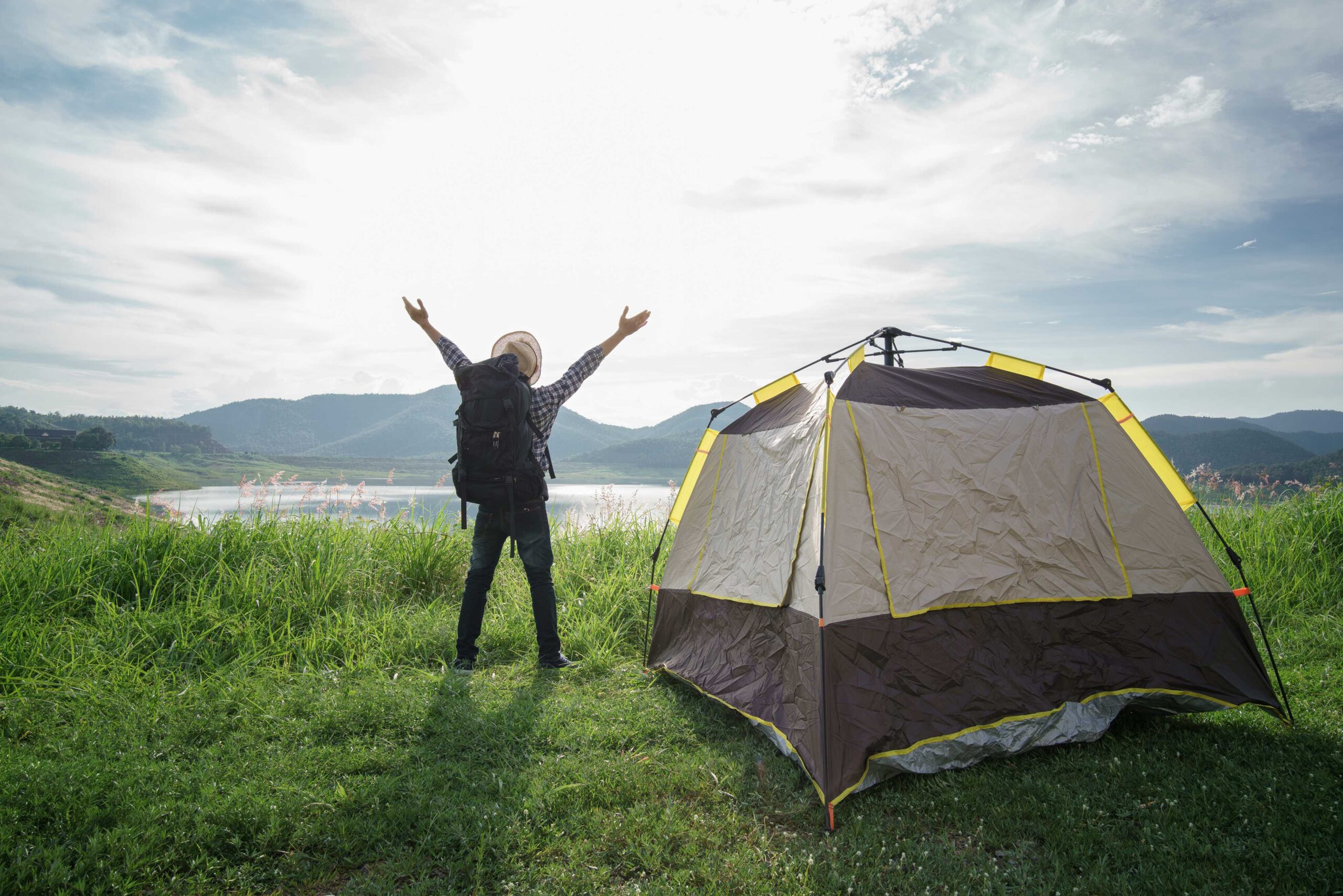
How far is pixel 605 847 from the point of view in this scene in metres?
2.83

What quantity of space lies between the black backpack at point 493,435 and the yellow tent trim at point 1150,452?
12.6 ft

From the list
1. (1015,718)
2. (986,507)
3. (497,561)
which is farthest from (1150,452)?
(497,561)

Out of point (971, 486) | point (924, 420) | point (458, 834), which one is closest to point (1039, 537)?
point (971, 486)

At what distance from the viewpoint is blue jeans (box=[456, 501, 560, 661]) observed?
4836 millimetres

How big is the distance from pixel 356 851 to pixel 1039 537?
3855 mm

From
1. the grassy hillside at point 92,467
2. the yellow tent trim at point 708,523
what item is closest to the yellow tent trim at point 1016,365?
the yellow tent trim at point 708,523

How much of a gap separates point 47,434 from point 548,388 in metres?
25.6

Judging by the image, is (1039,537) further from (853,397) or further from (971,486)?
(853,397)

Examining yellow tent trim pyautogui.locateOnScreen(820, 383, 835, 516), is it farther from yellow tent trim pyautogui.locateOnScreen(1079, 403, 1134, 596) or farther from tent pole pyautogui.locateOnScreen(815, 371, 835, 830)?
yellow tent trim pyautogui.locateOnScreen(1079, 403, 1134, 596)

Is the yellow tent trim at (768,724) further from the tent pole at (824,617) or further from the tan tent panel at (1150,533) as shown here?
the tan tent panel at (1150,533)

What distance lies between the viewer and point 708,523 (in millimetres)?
4711

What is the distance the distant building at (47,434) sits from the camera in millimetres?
21312

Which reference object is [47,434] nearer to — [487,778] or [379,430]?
[487,778]

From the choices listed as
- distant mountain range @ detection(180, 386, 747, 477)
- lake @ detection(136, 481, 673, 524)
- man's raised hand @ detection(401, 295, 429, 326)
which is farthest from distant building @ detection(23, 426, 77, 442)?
distant mountain range @ detection(180, 386, 747, 477)
